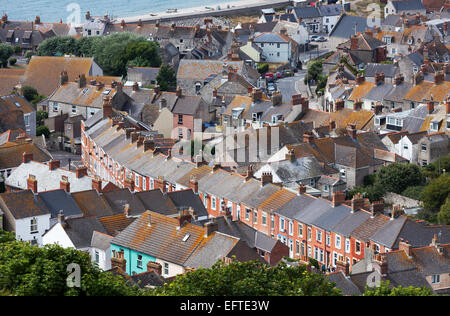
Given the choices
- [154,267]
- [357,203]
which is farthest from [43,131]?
[154,267]

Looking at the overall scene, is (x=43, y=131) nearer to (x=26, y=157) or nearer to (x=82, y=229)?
(x=26, y=157)

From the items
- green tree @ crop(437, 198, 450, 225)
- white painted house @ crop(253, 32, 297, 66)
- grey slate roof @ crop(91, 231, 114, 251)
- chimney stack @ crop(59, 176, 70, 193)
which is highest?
chimney stack @ crop(59, 176, 70, 193)

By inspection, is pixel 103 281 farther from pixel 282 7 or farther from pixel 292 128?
pixel 282 7

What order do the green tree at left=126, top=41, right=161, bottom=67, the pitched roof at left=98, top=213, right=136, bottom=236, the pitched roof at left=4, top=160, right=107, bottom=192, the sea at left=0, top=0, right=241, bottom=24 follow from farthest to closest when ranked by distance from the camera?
the sea at left=0, top=0, right=241, bottom=24, the green tree at left=126, top=41, right=161, bottom=67, the pitched roof at left=4, top=160, right=107, bottom=192, the pitched roof at left=98, top=213, right=136, bottom=236

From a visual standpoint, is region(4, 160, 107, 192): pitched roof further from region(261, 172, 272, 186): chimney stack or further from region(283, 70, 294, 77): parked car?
region(283, 70, 294, 77): parked car

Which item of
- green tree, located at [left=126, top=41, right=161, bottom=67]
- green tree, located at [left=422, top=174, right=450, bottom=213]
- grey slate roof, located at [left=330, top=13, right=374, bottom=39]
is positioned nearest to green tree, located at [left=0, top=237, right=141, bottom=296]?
green tree, located at [left=422, top=174, right=450, bottom=213]
